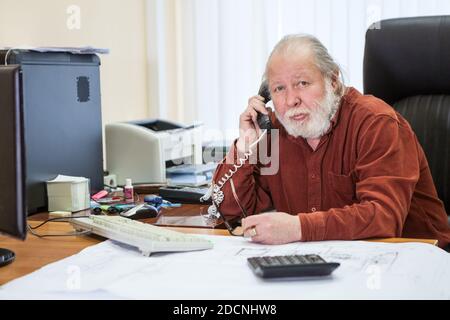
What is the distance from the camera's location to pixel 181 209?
1750 millimetres

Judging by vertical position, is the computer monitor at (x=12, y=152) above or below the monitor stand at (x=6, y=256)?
above

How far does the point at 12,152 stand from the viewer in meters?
1.09

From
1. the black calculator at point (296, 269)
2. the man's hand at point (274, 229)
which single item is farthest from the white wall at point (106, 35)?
the black calculator at point (296, 269)

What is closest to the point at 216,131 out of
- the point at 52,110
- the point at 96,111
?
the point at 96,111

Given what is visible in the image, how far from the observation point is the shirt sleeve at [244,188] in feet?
5.65

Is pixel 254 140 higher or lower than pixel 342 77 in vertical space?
lower

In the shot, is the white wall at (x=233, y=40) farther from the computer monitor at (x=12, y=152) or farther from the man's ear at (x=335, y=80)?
the computer monitor at (x=12, y=152)

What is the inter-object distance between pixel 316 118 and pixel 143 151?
0.87m

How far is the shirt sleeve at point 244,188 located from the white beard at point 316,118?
183 mm

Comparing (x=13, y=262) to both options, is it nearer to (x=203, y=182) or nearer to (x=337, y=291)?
(x=337, y=291)

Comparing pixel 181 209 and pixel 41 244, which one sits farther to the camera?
pixel 181 209

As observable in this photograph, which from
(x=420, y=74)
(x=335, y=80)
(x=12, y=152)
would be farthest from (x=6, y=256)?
(x=420, y=74)
